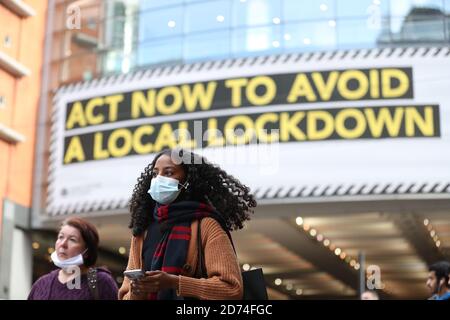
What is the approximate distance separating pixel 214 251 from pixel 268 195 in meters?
16.0

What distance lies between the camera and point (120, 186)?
821 inches

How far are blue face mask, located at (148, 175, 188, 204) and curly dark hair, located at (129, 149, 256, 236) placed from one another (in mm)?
57

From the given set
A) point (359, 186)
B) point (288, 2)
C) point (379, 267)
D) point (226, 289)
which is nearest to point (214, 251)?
point (226, 289)

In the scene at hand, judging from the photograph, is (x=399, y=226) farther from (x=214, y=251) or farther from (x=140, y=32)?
(x=214, y=251)

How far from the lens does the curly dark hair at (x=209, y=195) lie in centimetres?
372

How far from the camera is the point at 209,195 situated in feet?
12.3

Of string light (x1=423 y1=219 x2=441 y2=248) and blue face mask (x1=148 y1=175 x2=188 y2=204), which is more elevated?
string light (x1=423 y1=219 x2=441 y2=248)

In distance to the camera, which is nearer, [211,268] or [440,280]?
[211,268]

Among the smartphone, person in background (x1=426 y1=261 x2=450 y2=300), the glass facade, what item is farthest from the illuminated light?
the smartphone

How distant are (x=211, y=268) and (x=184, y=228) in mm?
218

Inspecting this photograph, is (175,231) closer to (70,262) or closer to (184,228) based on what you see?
(184,228)

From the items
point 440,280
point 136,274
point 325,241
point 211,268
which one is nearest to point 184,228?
point 211,268

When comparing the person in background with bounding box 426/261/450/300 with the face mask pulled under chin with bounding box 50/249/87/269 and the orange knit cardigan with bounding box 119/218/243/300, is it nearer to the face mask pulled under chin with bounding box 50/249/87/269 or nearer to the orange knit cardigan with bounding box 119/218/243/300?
the face mask pulled under chin with bounding box 50/249/87/269

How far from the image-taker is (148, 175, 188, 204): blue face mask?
3.66 m
